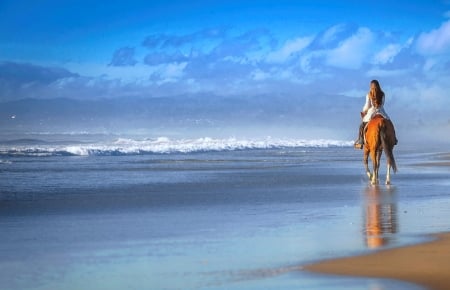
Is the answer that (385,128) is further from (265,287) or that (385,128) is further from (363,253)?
(265,287)

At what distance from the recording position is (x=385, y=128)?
17.0m

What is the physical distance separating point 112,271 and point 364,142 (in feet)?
38.7

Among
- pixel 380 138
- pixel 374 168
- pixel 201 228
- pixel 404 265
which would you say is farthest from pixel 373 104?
pixel 404 265

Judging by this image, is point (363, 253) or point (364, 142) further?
point (364, 142)

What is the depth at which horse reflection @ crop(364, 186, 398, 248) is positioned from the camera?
8336mm

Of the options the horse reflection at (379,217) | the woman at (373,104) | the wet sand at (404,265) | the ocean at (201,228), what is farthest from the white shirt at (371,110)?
the wet sand at (404,265)

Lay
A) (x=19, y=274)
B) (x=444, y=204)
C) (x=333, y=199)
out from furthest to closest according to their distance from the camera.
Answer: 1. (x=333, y=199)
2. (x=444, y=204)
3. (x=19, y=274)

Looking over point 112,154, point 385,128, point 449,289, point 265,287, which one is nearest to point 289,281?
point 265,287

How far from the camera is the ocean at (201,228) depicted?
6.52 m

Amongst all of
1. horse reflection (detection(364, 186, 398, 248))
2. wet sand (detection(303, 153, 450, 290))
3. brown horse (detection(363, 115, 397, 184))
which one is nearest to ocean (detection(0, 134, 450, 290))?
horse reflection (detection(364, 186, 398, 248))

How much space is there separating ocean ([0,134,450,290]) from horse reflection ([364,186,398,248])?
1 cm

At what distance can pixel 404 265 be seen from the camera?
22.0ft

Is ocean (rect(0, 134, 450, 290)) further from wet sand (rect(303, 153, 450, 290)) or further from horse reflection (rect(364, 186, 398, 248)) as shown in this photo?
wet sand (rect(303, 153, 450, 290))

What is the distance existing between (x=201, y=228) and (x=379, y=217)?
7.67 ft
